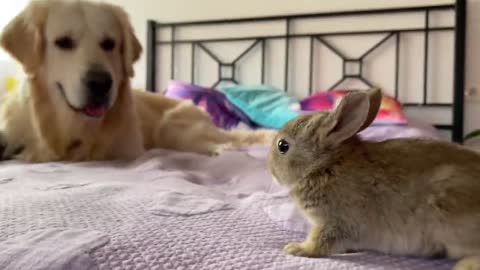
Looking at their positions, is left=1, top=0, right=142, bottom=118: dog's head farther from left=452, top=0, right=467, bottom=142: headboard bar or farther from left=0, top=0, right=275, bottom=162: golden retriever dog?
left=452, top=0, right=467, bottom=142: headboard bar

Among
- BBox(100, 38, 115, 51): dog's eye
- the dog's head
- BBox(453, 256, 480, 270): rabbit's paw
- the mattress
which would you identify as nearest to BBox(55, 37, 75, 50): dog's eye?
the dog's head

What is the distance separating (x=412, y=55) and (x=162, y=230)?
249cm

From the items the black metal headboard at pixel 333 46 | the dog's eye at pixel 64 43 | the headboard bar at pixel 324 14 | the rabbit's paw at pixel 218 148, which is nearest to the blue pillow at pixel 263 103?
the black metal headboard at pixel 333 46

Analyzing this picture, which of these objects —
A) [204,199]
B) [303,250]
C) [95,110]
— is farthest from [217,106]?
[303,250]

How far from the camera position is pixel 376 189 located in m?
0.78

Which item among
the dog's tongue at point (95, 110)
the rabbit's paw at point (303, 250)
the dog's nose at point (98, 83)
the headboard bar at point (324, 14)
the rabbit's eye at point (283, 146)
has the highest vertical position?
the headboard bar at point (324, 14)

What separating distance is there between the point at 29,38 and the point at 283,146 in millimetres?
1393

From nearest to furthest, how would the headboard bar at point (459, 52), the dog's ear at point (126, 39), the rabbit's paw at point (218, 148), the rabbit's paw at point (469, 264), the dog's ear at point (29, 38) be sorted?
the rabbit's paw at point (469, 264) → the dog's ear at point (29, 38) → the dog's ear at point (126, 39) → the rabbit's paw at point (218, 148) → the headboard bar at point (459, 52)

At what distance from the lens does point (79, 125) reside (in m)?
2.00

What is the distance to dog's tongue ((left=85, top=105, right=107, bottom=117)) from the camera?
1928 millimetres

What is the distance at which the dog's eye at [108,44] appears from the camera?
77.8 inches

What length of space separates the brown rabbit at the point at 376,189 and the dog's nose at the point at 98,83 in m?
1.14

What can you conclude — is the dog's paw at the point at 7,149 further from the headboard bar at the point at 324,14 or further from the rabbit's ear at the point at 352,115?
the headboard bar at the point at 324,14

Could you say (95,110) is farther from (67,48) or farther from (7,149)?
(7,149)
